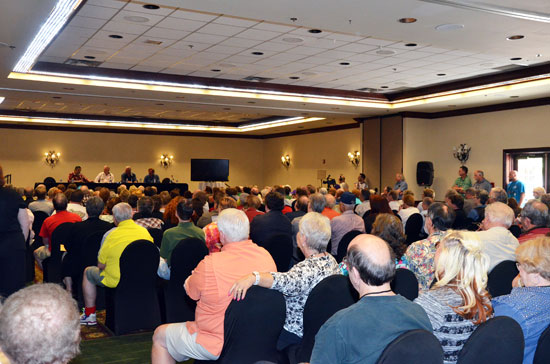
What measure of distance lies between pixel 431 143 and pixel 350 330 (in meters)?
14.0

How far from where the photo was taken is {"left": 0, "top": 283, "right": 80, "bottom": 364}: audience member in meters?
1.41

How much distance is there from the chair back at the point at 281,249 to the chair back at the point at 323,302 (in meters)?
2.35

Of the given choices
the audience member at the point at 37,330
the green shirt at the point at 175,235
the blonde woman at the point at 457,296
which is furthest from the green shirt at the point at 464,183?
the audience member at the point at 37,330

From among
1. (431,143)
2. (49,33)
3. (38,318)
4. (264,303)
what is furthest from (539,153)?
(38,318)

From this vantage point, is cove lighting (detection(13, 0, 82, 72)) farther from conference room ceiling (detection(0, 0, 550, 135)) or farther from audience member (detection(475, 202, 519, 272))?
audience member (detection(475, 202, 519, 272))

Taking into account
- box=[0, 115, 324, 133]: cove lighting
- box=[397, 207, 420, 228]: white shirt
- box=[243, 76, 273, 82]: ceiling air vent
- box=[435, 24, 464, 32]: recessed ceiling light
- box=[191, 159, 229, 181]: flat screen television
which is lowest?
box=[397, 207, 420, 228]: white shirt

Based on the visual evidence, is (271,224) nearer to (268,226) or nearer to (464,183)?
(268,226)

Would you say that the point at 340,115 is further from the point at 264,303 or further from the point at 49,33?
the point at 264,303

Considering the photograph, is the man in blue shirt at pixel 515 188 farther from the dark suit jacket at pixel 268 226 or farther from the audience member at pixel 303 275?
the audience member at pixel 303 275

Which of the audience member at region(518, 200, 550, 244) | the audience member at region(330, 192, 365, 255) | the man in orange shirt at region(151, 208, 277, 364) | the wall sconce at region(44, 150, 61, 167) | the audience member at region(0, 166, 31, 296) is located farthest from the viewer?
the wall sconce at region(44, 150, 61, 167)

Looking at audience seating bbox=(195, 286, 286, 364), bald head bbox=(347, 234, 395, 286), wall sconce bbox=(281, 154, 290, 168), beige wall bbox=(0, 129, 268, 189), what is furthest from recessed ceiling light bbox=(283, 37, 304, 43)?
beige wall bbox=(0, 129, 268, 189)

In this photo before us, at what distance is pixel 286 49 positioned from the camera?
885 cm

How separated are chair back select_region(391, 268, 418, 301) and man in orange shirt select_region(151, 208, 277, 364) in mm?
739

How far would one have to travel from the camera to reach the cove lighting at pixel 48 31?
6.35 meters
